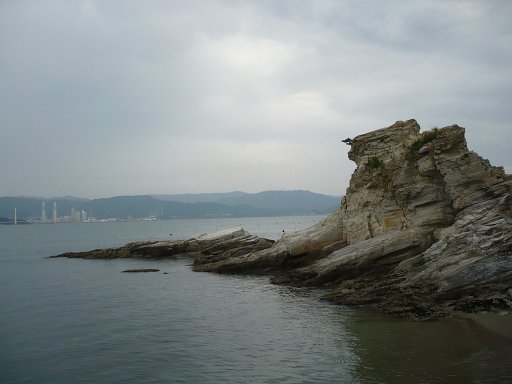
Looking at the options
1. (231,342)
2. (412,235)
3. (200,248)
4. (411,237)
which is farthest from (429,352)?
(200,248)

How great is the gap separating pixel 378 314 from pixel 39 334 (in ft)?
54.5

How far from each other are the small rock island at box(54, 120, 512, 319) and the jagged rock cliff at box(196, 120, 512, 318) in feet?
0.20

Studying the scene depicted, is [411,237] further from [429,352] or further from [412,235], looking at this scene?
[429,352]

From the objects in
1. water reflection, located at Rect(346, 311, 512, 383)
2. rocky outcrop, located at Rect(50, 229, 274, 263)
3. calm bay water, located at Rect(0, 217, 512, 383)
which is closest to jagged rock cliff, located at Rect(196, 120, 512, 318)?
water reflection, located at Rect(346, 311, 512, 383)

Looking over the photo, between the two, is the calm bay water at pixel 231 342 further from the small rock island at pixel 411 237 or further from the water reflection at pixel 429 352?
the small rock island at pixel 411 237

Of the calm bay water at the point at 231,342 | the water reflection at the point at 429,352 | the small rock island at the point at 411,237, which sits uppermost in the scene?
the small rock island at the point at 411,237

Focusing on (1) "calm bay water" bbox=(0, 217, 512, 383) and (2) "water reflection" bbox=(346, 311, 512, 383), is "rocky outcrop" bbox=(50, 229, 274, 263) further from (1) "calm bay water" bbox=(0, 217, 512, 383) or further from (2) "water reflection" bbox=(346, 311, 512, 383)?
(2) "water reflection" bbox=(346, 311, 512, 383)

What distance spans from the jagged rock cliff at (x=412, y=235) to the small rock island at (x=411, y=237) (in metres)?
0.06

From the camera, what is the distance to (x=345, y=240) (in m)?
39.1

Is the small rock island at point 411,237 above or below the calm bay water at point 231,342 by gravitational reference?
above

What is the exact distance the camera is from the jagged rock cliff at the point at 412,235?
962 inches

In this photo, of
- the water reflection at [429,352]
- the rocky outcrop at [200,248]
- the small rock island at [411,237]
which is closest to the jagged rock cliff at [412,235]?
the small rock island at [411,237]

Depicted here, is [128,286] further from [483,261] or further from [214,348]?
[483,261]

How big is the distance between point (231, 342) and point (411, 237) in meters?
16.4
